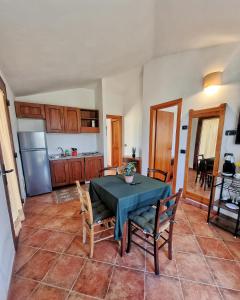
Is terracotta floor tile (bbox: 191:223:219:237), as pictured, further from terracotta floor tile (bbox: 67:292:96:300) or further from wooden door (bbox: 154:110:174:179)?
wooden door (bbox: 154:110:174:179)

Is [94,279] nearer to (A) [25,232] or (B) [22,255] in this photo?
(B) [22,255]

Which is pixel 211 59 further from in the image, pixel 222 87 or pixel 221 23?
pixel 221 23

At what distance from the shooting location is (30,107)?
329cm

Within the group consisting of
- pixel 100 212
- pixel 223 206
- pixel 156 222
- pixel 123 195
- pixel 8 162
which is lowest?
pixel 223 206

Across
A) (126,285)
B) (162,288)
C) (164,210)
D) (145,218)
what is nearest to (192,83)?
(164,210)

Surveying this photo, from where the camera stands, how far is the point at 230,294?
127cm

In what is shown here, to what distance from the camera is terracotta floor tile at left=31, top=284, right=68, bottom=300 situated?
1.25m

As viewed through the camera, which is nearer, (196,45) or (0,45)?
(0,45)

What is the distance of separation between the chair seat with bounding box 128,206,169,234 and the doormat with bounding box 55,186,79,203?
1.88 metres

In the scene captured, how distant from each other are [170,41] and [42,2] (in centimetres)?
206

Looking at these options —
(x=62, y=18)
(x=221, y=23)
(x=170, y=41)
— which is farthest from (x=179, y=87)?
(x=62, y=18)

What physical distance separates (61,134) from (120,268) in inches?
137

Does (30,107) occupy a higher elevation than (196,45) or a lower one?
lower

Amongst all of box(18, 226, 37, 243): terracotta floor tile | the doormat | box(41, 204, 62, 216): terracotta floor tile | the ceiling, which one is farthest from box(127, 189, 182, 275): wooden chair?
the ceiling
